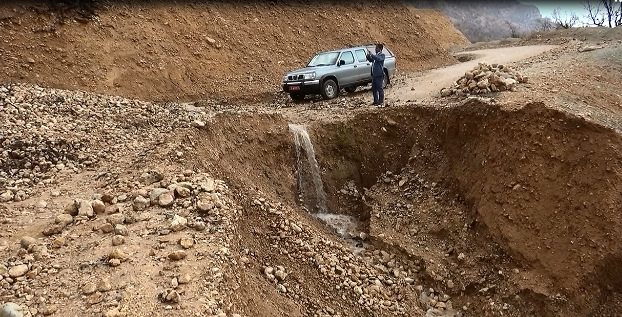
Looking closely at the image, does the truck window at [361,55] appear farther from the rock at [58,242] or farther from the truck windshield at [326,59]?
the rock at [58,242]

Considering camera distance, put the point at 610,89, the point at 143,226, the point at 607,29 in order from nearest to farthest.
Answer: the point at 143,226, the point at 610,89, the point at 607,29

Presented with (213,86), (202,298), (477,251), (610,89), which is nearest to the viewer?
(202,298)

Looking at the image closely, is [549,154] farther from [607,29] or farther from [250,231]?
[607,29]

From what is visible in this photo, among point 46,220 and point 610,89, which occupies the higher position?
point 46,220

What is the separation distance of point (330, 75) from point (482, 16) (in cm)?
6959

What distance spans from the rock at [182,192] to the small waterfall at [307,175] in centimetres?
315

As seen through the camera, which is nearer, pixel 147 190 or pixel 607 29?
pixel 147 190

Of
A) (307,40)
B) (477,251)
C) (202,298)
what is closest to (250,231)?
(202,298)

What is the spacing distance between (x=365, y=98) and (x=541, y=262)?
666 cm

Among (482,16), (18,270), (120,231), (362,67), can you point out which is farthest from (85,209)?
(482,16)

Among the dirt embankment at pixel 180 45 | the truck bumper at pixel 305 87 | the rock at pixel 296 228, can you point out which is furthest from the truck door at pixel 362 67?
the rock at pixel 296 228

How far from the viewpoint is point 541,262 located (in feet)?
25.2

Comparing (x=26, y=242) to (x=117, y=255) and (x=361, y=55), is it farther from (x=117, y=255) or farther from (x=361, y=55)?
(x=361, y=55)

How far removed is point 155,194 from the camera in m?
6.93
